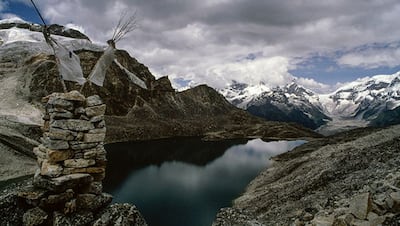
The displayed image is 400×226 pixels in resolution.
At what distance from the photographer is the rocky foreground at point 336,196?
48.9ft

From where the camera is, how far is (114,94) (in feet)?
413

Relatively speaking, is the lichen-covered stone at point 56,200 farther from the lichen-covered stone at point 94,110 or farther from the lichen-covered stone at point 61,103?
the lichen-covered stone at point 61,103

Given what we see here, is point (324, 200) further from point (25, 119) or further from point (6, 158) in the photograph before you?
point (25, 119)

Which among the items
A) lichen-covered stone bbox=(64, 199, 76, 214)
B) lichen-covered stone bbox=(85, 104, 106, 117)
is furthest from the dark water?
lichen-covered stone bbox=(85, 104, 106, 117)

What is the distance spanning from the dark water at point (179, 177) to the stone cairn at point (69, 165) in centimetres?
2467

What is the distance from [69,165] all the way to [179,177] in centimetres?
4896

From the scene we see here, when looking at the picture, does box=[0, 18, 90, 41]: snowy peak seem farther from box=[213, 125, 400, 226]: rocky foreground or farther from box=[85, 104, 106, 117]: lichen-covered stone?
box=[85, 104, 106, 117]: lichen-covered stone

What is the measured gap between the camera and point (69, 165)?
12.3m

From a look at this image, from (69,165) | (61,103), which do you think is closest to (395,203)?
(69,165)

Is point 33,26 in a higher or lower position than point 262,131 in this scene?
higher

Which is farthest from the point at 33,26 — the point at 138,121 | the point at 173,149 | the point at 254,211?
the point at 254,211

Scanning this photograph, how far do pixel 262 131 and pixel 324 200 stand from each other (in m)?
112

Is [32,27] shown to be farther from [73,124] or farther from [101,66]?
[73,124]

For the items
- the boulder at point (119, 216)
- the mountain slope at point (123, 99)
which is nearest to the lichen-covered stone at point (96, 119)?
the boulder at point (119, 216)
